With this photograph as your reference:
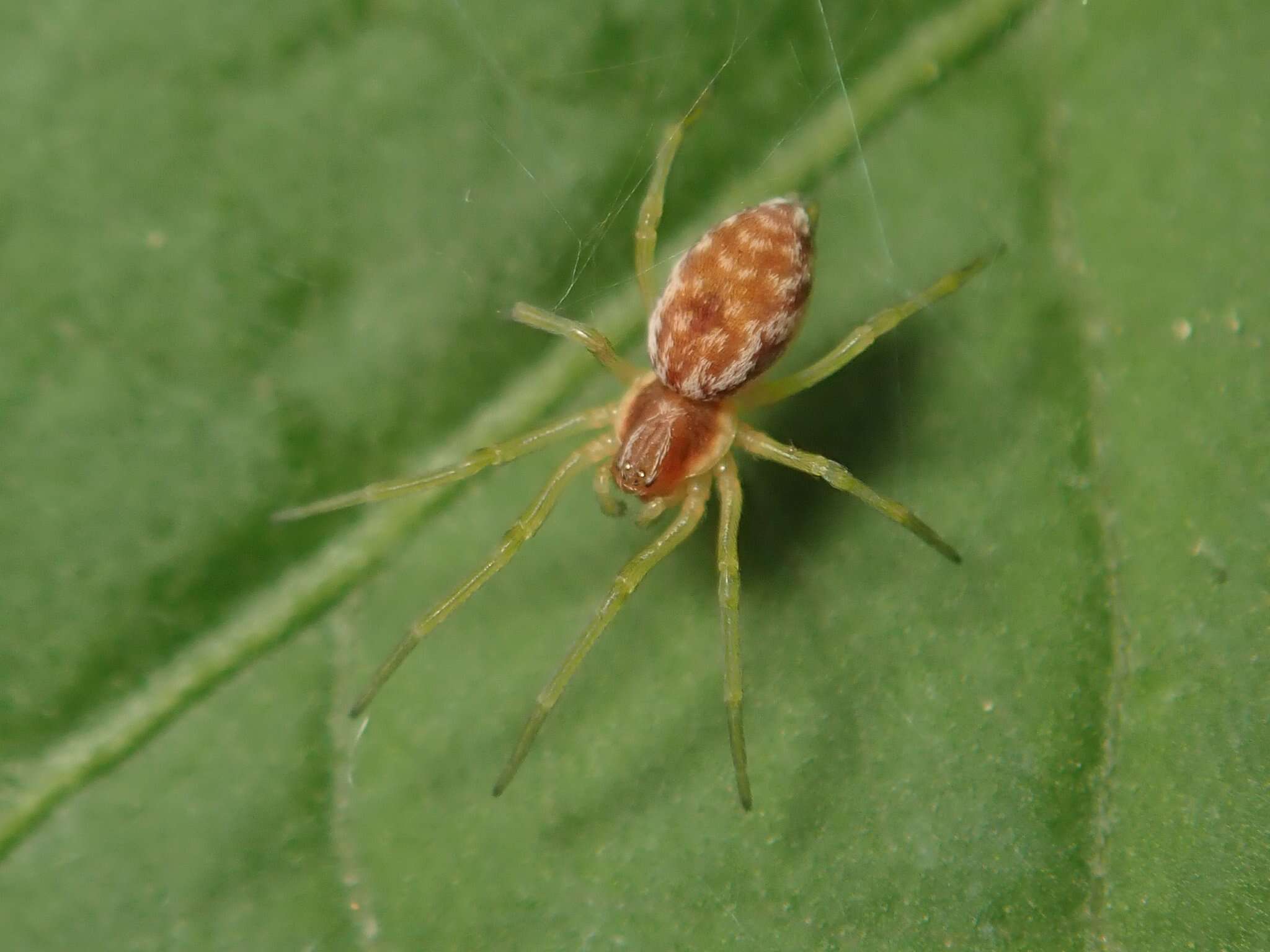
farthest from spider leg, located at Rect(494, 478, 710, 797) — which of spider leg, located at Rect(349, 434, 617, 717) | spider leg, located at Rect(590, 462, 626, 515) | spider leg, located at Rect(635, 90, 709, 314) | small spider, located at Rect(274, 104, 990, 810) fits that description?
spider leg, located at Rect(635, 90, 709, 314)

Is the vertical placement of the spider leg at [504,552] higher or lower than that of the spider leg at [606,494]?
higher

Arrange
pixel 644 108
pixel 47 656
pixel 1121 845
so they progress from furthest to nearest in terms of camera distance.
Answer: pixel 644 108 → pixel 47 656 → pixel 1121 845

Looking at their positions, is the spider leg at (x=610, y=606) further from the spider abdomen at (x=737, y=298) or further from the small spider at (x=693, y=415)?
the spider abdomen at (x=737, y=298)

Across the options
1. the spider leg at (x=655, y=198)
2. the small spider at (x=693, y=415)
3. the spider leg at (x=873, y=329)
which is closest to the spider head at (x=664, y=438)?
the small spider at (x=693, y=415)

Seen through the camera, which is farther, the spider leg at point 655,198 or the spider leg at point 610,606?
the spider leg at point 655,198

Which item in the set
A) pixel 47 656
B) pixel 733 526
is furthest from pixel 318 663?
pixel 733 526

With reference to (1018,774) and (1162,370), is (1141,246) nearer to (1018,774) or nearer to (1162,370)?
(1162,370)

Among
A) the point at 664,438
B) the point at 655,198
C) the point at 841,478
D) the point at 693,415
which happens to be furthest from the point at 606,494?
the point at 655,198
